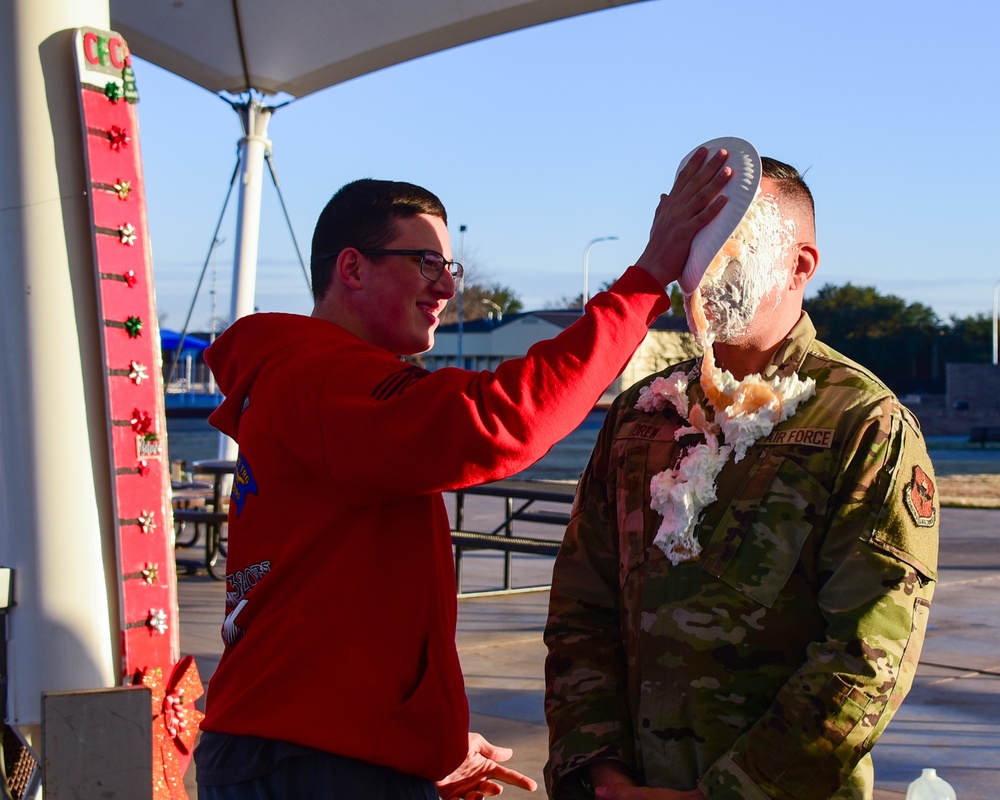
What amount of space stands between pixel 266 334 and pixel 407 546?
20.1 inches

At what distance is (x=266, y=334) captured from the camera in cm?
219

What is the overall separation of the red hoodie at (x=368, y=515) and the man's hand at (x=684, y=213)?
0.13 feet

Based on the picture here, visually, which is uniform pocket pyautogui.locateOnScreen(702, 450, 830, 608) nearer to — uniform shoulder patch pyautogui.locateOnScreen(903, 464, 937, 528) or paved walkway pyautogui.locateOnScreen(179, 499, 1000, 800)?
uniform shoulder patch pyautogui.locateOnScreen(903, 464, 937, 528)

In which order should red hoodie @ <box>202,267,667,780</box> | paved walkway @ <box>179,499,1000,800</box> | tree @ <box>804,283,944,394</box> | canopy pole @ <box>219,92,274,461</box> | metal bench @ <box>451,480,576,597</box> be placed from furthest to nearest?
tree @ <box>804,283,944,394</box> → canopy pole @ <box>219,92,274,461</box> → metal bench @ <box>451,480,576,597</box> → paved walkway @ <box>179,499,1000,800</box> → red hoodie @ <box>202,267,667,780</box>

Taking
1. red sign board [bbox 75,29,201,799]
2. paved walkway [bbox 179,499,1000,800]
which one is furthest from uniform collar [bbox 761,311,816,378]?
paved walkway [bbox 179,499,1000,800]

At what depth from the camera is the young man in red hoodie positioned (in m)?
1.84

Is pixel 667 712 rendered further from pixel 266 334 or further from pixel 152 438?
pixel 152 438

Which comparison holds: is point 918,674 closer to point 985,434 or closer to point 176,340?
point 176,340

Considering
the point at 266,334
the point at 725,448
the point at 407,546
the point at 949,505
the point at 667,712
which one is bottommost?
the point at 949,505

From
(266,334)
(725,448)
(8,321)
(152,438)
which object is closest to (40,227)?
(8,321)

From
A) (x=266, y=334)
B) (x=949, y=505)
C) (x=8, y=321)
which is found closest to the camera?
(x=266, y=334)

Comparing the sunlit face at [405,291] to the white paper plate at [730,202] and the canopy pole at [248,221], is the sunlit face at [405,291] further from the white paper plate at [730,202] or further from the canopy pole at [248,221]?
the canopy pole at [248,221]

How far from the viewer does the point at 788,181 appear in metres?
2.16

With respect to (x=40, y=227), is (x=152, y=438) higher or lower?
lower
